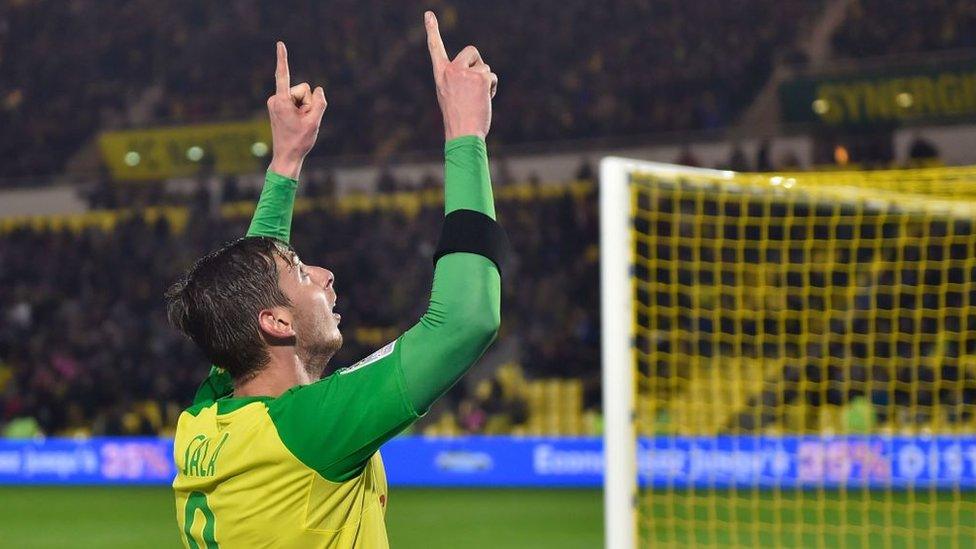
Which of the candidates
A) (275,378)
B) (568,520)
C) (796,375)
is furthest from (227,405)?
(796,375)

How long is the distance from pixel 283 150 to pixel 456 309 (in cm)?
99

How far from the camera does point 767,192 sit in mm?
5723

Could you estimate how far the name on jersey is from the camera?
89.1 inches

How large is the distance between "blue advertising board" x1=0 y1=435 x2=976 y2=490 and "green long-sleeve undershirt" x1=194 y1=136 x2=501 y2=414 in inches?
263

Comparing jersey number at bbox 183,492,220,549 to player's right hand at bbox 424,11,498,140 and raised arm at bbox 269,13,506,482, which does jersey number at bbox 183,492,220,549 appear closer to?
raised arm at bbox 269,13,506,482

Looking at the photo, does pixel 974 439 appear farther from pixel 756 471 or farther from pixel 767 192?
pixel 767 192

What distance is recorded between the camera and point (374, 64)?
71.5 feet

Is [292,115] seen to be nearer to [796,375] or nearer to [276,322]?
[276,322]

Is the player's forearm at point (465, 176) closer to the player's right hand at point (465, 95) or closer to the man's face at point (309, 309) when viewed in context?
the player's right hand at point (465, 95)

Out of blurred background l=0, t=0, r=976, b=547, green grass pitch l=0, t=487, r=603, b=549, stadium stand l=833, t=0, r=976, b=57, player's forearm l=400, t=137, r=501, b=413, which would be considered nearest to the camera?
player's forearm l=400, t=137, r=501, b=413

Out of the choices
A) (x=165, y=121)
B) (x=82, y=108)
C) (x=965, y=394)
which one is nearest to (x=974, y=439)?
(x=965, y=394)

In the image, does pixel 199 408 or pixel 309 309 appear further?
pixel 199 408

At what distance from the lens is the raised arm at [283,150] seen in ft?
8.84

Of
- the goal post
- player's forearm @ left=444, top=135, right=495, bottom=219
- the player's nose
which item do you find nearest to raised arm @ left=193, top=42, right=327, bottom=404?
the player's nose
